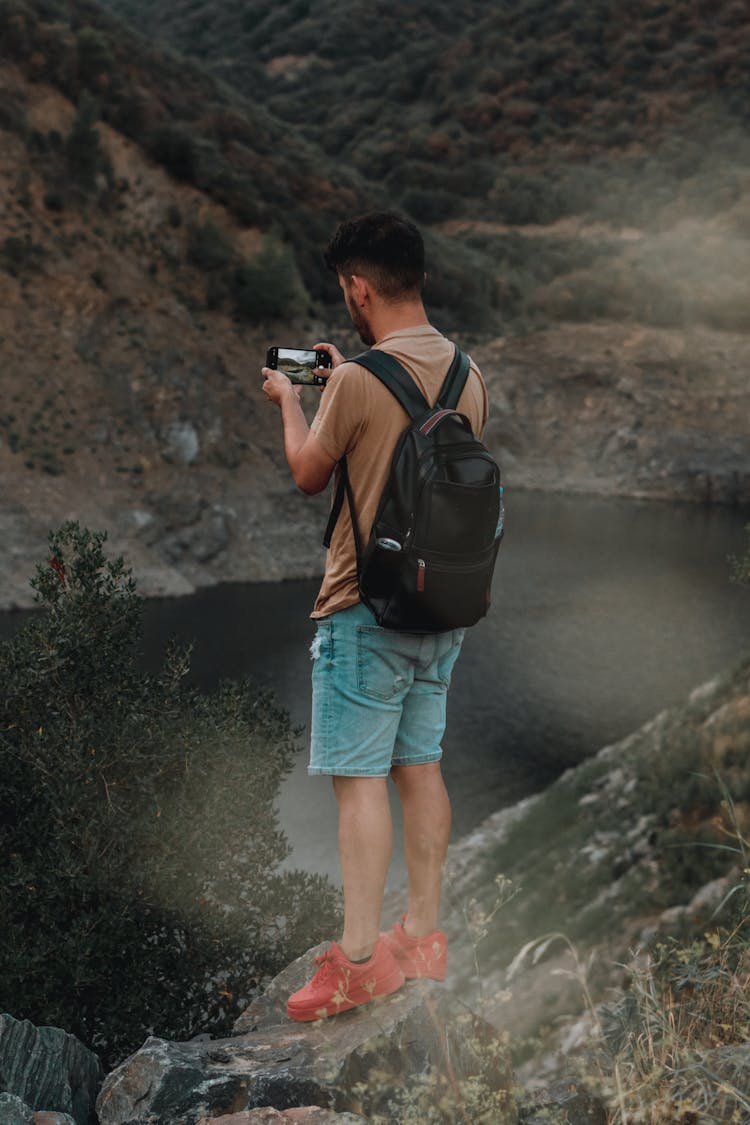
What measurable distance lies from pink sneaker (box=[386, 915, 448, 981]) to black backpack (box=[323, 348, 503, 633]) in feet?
3.83

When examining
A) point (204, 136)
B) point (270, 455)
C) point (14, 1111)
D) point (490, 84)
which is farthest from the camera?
point (490, 84)

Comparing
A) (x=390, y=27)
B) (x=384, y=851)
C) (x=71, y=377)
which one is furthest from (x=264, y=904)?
(x=390, y=27)

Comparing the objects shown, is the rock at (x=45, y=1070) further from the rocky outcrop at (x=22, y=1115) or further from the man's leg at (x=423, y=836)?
the man's leg at (x=423, y=836)

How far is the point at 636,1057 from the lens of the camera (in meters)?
2.57

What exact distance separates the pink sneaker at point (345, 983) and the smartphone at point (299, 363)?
196 centimetres

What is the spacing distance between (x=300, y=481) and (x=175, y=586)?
81.1 ft

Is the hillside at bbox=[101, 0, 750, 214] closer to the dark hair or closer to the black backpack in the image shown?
the dark hair

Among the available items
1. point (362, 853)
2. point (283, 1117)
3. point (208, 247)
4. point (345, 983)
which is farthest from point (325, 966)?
point (208, 247)

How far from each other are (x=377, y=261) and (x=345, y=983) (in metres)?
2.40

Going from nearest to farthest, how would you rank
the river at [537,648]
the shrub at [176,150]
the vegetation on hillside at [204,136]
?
the river at [537,648], the vegetation on hillside at [204,136], the shrub at [176,150]

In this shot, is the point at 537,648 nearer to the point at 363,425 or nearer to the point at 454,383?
the point at 454,383

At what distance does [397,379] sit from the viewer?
306cm

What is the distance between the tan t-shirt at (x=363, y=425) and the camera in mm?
3041

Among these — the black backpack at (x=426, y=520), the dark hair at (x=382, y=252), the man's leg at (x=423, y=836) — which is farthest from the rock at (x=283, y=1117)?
the dark hair at (x=382, y=252)
